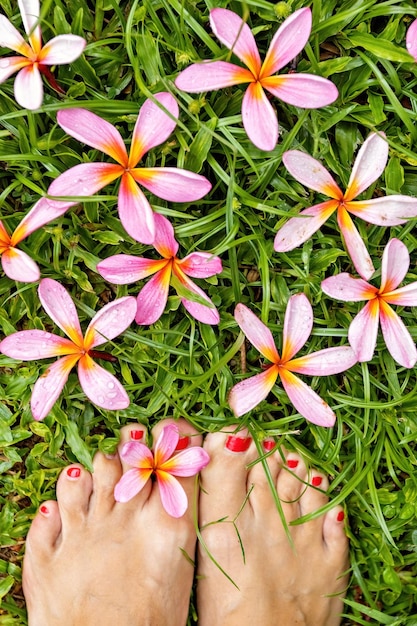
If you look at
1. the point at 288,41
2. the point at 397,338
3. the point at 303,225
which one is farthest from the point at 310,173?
the point at 397,338

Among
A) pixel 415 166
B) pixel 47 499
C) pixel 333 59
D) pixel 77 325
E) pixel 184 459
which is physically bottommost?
pixel 47 499

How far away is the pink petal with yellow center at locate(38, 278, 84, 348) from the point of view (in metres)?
1.01

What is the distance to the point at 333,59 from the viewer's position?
1.00m

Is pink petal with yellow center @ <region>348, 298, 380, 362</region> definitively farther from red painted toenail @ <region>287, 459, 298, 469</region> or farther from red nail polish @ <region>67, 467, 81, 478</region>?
red nail polish @ <region>67, 467, 81, 478</region>

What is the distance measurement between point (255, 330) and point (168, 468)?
303 mm

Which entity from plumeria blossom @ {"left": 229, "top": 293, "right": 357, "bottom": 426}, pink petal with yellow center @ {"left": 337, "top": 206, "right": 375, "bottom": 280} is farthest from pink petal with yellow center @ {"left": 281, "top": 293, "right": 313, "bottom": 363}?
pink petal with yellow center @ {"left": 337, "top": 206, "right": 375, "bottom": 280}

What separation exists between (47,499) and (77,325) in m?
0.41

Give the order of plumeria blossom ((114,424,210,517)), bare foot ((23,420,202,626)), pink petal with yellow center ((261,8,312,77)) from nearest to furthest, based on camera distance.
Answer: pink petal with yellow center ((261,8,312,77)) < plumeria blossom ((114,424,210,517)) < bare foot ((23,420,202,626))

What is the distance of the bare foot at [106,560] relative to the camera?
1215 mm

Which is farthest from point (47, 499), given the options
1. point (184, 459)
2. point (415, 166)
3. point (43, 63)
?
point (415, 166)

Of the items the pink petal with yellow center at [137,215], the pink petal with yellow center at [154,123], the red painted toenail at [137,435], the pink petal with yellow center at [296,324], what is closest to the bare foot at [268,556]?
the red painted toenail at [137,435]

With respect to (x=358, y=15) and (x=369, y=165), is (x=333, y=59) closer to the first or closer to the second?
(x=358, y=15)

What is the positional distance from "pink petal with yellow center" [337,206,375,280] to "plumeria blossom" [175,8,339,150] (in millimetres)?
177

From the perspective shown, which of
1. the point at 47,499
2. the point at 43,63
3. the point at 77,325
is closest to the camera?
the point at 43,63
